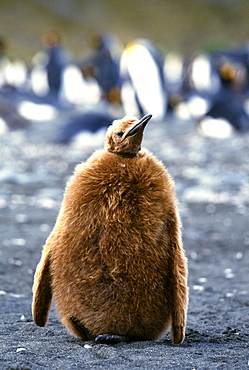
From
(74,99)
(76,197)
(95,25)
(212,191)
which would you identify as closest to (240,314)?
(76,197)

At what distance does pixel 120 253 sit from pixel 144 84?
1329cm

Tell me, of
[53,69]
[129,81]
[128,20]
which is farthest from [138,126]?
[128,20]

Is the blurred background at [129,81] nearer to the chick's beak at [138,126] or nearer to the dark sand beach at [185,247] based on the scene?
the dark sand beach at [185,247]

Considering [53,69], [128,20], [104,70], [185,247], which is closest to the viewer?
[185,247]

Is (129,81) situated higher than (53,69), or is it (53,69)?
(53,69)

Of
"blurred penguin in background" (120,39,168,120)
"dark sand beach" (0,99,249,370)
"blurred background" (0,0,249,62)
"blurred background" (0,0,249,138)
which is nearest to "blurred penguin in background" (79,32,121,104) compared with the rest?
A: "blurred background" (0,0,249,138)

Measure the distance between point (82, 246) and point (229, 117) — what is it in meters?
10.3

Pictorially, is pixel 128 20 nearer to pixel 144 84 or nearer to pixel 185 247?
pixel 144 84

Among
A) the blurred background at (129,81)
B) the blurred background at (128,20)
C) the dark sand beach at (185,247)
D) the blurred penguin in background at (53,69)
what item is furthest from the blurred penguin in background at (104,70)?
the blurred background at (128,20)

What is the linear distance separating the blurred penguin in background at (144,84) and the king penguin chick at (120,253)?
12.5 m

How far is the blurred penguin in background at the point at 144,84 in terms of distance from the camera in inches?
597

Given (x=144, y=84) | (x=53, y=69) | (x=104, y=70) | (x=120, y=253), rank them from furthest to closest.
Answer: (x=53, y=69)
(x=104, y=70)
(x=144, y=84)
(x=120, y=253)

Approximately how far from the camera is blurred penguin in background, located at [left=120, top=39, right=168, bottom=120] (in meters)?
15.2

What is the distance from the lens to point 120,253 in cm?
244
